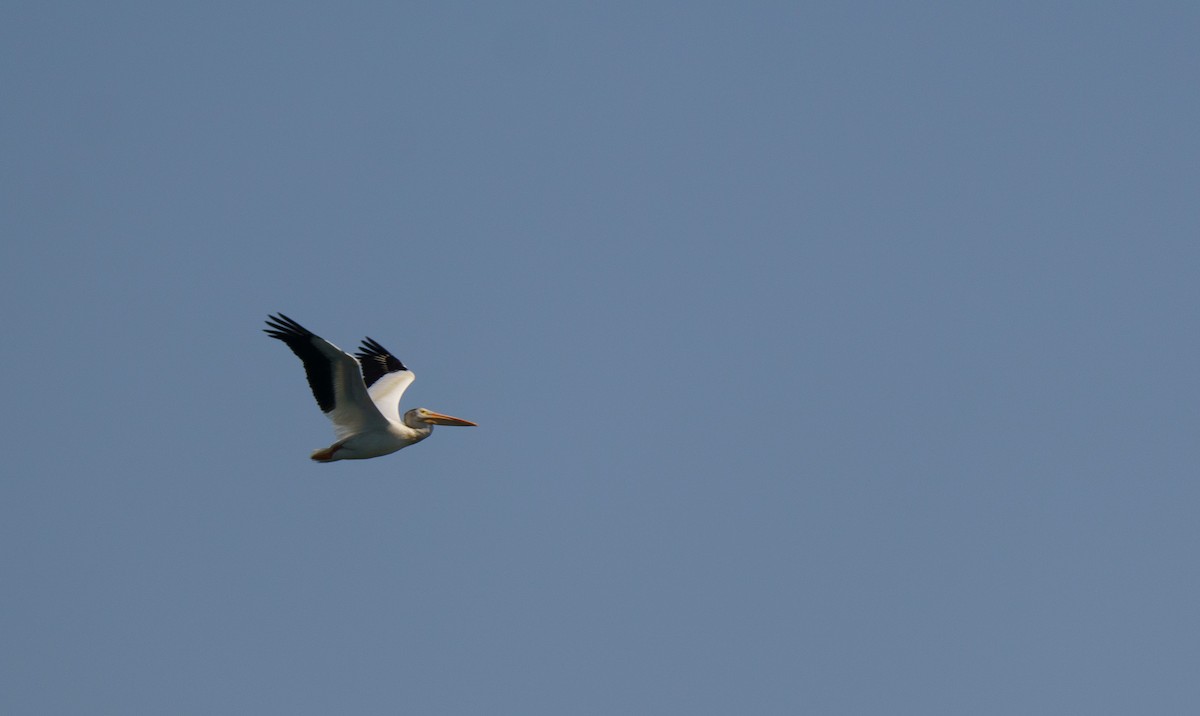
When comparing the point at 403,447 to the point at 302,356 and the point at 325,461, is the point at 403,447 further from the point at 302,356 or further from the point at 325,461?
the point at 302,356

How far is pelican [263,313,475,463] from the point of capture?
18.2 m

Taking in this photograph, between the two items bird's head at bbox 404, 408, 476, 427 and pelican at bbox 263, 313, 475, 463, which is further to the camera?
bird's head at bbox 404, 408, 476, 427

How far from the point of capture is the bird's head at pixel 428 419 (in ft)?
68.3

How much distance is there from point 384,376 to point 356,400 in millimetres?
3277

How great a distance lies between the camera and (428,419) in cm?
2109

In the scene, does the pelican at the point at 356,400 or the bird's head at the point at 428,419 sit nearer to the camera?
the pelican at the point at 356,400

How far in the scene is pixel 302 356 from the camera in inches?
725

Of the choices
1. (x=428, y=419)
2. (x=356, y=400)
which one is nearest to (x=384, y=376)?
(x=428, y=419)

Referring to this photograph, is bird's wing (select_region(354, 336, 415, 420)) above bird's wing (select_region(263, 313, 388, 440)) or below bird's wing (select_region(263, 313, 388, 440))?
above

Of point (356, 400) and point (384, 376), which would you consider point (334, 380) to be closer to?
point (356, 400)

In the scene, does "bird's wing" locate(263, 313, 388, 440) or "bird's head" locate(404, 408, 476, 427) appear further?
"bird's head" locate(404, 408, 476, 427)

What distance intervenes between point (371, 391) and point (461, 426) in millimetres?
1361

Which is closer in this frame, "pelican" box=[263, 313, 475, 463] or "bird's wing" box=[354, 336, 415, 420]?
"pelican" box=[263, 313, 475, 463]

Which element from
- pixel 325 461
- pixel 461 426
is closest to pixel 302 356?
pixel 325 461
